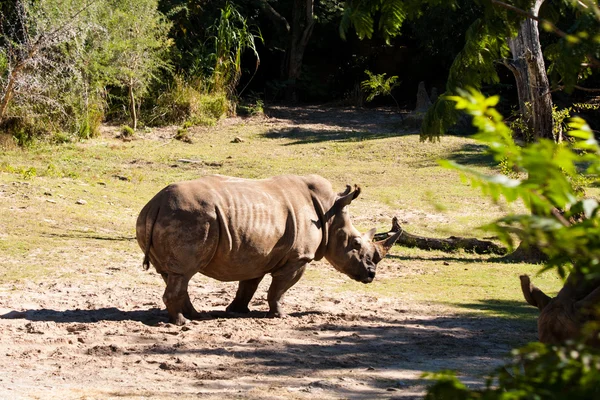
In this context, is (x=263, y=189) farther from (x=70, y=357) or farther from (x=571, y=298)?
(x=571, y=298)

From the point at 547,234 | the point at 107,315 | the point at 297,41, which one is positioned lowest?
the point at 107,315

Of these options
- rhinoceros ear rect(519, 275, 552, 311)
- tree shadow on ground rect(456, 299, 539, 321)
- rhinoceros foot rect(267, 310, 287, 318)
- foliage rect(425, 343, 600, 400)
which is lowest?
rhinoceros foot rect(267, 310, 287, 318)

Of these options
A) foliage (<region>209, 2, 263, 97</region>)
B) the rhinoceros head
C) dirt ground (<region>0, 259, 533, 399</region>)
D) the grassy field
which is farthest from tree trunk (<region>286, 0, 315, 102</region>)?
the rhinoceros head

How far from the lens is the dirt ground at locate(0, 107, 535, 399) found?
655cm

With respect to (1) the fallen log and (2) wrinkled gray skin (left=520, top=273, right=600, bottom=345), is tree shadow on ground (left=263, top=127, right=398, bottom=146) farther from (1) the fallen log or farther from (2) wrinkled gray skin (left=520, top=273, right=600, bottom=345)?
(2) wrinkled gray skin (left=520, top=273, right=600, bottom=345)

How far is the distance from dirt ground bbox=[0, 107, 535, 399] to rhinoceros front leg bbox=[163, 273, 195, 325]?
0.13 m

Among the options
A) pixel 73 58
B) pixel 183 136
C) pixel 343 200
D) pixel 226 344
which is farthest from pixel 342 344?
pixel 73 58

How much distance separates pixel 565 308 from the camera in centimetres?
566

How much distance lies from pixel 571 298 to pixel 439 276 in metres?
6.36

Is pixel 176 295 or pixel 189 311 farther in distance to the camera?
pixel 189 311

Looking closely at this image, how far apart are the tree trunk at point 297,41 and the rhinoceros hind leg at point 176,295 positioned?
20.9m

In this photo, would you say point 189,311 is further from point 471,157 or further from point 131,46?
point 131,46

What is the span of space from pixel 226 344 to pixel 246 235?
3.97 ft

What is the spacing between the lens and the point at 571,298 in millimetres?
5703
